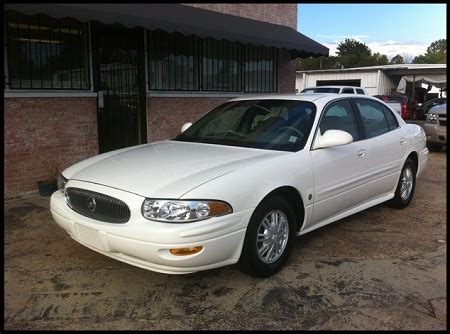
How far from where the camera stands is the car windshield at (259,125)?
4.35 m

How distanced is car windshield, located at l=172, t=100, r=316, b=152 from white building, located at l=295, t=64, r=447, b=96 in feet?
88.8

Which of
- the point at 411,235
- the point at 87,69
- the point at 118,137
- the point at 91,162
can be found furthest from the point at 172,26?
the point at 411,235

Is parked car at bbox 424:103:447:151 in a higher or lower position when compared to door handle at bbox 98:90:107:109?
lower

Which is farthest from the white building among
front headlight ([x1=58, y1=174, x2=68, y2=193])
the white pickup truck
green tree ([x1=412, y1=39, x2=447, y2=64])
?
green tree ([x1=412, y1=39, x2=447, y2=64])

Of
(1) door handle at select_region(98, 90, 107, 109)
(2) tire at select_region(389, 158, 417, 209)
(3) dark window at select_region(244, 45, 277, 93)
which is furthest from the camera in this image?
(3) dark window at select_region(244, 45, 277, 93)

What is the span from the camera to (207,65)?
31.9 ft

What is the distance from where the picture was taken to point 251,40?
8.45 metres

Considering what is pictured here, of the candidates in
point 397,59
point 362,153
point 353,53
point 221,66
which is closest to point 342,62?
point 353,53

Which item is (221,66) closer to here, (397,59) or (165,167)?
(165,167)

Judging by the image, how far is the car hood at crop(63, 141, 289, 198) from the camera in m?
3.42

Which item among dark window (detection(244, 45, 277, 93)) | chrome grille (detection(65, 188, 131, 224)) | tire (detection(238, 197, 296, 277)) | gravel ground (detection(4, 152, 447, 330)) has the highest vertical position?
dark window (detection(244, 45, 277, 93))

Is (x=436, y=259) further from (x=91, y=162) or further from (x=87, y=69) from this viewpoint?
(x=87, y=69)

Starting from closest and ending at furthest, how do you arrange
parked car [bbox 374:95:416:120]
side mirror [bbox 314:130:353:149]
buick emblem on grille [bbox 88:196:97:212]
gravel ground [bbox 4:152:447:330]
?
gravel ground [bbox 4:152:447:330] → buick emblem on grille [bbox 88:196:97:212] → side mirror [bbox 314:130:353:149] → parked car [bbox 374:95:416:120]

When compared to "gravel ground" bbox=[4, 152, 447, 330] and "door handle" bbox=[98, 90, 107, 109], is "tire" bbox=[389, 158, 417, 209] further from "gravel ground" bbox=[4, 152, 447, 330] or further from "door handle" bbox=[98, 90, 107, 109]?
"door handle" bbox=[98, 90, 107, 109]
